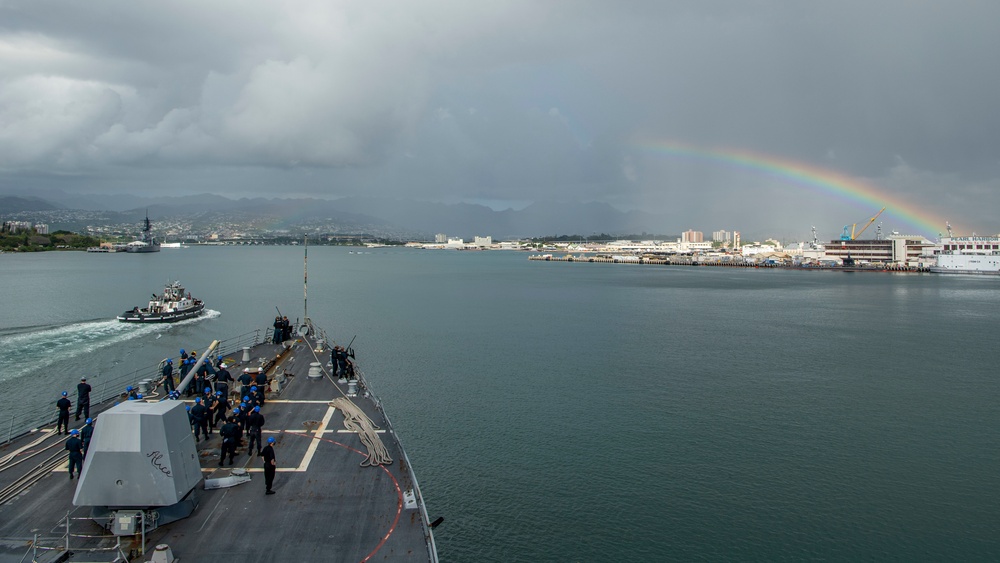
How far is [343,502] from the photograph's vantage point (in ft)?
43.1

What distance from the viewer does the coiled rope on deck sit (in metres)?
15.6

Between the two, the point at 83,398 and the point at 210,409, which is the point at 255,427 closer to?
the point at 210,409

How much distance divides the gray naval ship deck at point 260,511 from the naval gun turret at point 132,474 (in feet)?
0.53

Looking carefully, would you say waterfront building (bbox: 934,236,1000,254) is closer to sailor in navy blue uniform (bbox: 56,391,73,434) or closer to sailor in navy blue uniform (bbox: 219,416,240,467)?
sailor in navy blue uniform (bbox: 219,416,240,467)

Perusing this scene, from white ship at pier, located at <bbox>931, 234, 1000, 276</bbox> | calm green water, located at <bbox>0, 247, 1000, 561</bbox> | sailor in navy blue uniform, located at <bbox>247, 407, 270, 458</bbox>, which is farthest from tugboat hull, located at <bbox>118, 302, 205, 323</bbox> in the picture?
white ship at pier, located at <bbox>931, 234, 1000, 276</bbox>

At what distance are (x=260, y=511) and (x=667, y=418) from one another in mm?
20440

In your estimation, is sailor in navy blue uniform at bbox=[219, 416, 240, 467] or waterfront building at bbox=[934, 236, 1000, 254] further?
waterfront building at bbox=[934, 236, 1000, 254]

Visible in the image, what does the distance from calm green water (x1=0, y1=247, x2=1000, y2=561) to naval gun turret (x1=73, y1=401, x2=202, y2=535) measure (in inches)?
292

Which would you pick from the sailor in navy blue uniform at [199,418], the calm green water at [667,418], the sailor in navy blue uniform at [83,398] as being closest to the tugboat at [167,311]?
the calm green water at [667,418]

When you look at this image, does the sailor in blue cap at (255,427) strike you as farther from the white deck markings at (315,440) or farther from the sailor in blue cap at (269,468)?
the sailor in blue cap at (269,468)

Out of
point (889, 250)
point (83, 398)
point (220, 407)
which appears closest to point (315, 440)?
point (220, 407)

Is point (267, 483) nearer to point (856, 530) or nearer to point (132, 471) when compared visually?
point (132, 471)

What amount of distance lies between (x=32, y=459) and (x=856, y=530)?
22657mm

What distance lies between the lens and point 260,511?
12.5m
